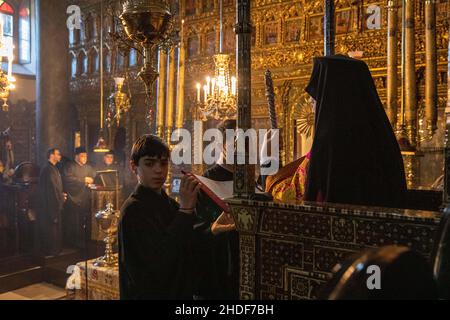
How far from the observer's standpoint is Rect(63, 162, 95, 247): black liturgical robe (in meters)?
8.81

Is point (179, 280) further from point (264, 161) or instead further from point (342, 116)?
point (264, 161)

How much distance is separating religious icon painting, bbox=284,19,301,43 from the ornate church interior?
0.03 metres

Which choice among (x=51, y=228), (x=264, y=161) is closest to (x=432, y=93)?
(x=264, y=161)

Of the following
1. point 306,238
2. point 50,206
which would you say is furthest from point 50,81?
point 306,238

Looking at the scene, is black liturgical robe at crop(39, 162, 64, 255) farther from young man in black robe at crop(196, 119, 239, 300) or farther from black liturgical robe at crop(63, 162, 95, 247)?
young man in black robe at crop(196, 119, 239, 300)

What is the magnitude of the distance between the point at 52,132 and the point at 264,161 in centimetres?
567

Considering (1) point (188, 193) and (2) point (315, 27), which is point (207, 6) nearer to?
(2) point (315, 27)

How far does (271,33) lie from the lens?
9.01 metres

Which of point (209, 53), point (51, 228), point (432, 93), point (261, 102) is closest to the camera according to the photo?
point (432, 93)

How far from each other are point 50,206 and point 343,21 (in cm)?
677

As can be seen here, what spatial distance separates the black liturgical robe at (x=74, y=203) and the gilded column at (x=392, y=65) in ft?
21.1

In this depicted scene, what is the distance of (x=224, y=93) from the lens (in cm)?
673

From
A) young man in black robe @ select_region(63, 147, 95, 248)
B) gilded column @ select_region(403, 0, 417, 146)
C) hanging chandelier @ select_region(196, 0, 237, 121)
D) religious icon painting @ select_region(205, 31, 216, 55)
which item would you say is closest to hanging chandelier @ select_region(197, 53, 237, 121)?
hanging chandelier @ select_region(196, 0, 237, 121)

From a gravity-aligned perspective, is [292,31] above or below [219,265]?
above
